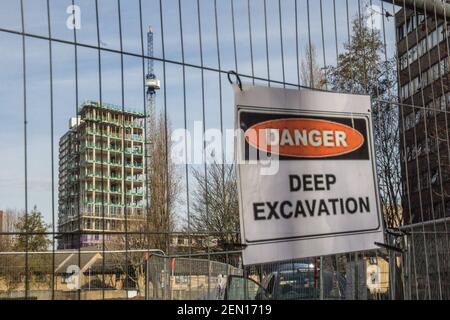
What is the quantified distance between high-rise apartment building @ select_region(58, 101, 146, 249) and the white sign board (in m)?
0.76

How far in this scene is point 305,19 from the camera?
394 cm

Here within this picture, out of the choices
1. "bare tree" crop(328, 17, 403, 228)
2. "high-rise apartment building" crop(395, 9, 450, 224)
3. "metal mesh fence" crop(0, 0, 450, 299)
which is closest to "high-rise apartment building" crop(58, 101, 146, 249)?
"metal mesh fence" crop(0, 0, 450, 299)

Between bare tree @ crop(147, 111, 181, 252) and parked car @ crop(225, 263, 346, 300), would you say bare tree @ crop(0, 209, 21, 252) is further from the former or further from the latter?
parked car @ crop(225, 263, 346, 300)

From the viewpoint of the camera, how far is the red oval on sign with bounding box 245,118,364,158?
3.17 meters

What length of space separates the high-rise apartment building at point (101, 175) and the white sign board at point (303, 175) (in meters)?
0.76

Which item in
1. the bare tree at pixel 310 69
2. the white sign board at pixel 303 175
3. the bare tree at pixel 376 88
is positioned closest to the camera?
the white sign board at pixel 303 175

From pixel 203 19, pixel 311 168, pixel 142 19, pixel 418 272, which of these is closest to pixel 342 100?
pixel 311 168

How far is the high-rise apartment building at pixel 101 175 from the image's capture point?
11.1 ft

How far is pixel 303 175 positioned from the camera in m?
3.24

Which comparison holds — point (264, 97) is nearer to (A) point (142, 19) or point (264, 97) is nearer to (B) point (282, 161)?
(B) point (282, 161)

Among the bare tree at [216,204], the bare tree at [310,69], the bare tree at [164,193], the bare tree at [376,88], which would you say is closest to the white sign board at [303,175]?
the bare tree at [216,204]

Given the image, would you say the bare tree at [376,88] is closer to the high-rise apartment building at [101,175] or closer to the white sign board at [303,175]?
the white sign board at [303,175]

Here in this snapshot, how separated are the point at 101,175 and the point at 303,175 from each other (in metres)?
1.12
